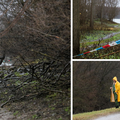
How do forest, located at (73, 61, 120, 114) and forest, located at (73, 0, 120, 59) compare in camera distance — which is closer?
forest, located at (73, 0, 120, 59)

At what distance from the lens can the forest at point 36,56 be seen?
2410mm

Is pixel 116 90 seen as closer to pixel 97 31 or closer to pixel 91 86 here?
pixel 91 86

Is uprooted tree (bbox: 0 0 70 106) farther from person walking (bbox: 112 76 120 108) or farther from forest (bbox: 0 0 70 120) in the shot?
person walking (bbox: 112 76 120 108)

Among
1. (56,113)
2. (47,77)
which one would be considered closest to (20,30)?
(47,77)

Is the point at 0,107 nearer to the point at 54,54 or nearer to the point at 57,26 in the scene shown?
the point at 54,54

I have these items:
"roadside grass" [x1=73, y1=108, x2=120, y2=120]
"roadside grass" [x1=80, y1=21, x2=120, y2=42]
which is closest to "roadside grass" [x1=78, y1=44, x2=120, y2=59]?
"roadside grass" [x1=80, y1=21, x2=120, y2=42]

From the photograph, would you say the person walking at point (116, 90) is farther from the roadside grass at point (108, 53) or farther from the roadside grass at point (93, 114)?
the roadside grass at point (108, 53)

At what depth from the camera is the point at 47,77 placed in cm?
341

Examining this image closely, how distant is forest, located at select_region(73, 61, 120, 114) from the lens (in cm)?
151

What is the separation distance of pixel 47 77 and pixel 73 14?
227cm

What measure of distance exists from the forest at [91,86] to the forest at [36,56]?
101cm

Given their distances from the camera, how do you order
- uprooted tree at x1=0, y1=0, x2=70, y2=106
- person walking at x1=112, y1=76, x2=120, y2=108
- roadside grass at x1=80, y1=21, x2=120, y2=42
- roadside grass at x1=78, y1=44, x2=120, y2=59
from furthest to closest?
uprooted tree at x1=0, y1=0, x2=70, y2=106 → person walking at x1=112, y1=76, x2=120, y2=108 → roadside grass at x1=80, y1=21, x2=120, y2=42 → roadside grass at x1=78, y1=44, x2=120, y2=59

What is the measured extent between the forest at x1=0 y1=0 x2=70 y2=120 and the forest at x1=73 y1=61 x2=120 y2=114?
1009 mm

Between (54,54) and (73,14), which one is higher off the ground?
(73,14)
